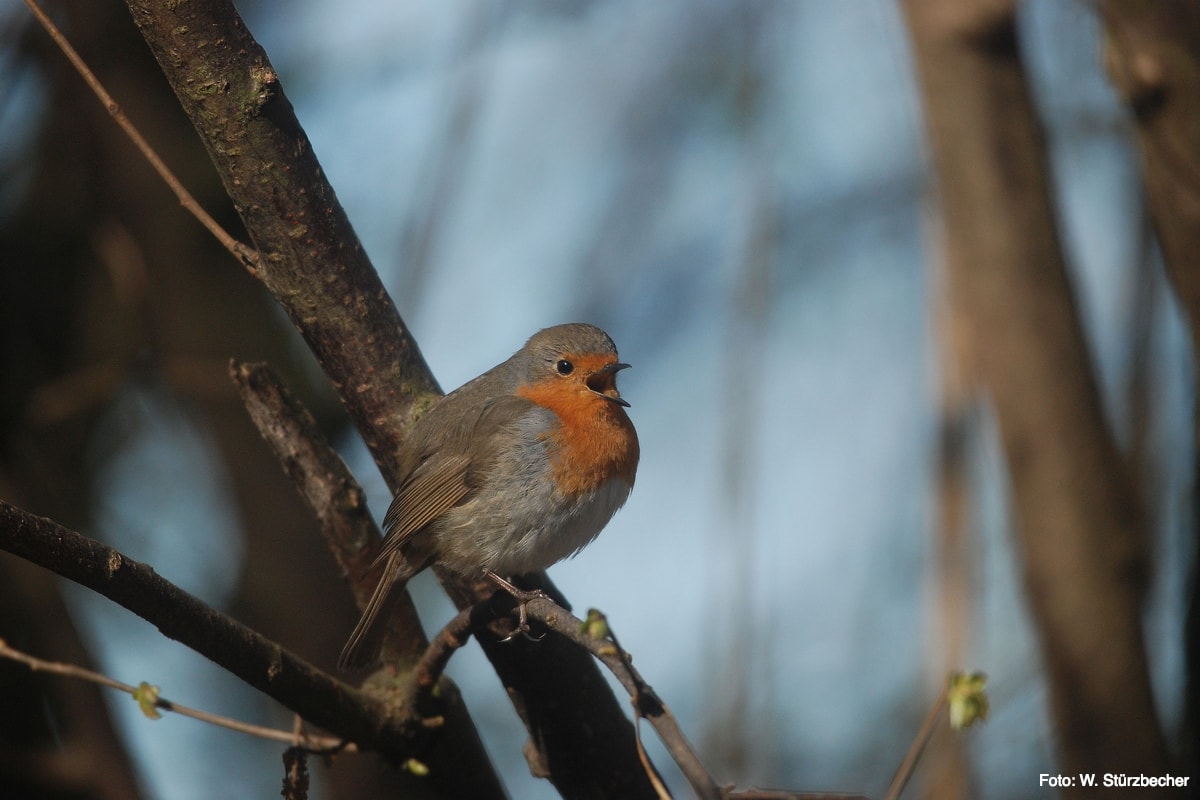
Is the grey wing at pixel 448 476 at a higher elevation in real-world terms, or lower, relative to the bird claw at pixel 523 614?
higher

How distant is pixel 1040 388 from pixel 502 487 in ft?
5.88

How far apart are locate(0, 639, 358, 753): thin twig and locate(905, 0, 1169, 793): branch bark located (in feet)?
7.23

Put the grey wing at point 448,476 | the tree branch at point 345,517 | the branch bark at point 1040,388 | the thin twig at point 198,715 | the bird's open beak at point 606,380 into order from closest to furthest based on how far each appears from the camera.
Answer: the thin twig at point 198,715, the tree branch at point 345,517, the branch bark at point 1040,388, the grey wing at point 448,476, the bird's open beak at point 606,380

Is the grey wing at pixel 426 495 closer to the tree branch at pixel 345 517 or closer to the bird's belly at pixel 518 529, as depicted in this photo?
the bird's belly at pixel 518 529

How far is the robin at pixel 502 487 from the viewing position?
3.64m

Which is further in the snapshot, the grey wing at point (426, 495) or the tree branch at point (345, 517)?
the grey wing at point (426, 495)

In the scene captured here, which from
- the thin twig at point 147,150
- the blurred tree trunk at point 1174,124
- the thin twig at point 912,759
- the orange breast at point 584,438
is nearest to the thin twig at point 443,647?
the orange breast at point 584,438

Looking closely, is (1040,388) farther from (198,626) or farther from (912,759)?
(198,626)

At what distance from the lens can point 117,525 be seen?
17.1 ft

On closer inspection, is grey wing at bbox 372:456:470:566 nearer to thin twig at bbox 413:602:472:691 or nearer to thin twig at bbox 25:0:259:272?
thin twig at bbox 413:602:472:691

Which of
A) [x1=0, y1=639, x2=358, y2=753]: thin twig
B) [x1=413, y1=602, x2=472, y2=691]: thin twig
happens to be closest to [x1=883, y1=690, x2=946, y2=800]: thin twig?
[x1=413, y1=602, x2=472, y2=691]: thin twig

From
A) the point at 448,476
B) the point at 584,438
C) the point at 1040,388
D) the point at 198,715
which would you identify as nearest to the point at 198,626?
the point at 198,715

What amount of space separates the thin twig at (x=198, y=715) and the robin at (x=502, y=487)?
→ 1.64ft

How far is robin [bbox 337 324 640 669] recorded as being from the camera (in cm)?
364
